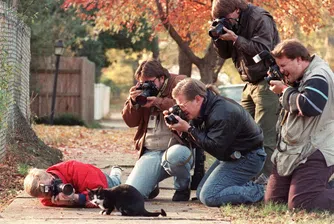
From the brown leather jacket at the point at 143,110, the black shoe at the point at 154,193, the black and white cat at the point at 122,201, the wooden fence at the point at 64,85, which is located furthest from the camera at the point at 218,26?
the wooden fence at the point at 64,85

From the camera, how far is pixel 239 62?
8789 mm

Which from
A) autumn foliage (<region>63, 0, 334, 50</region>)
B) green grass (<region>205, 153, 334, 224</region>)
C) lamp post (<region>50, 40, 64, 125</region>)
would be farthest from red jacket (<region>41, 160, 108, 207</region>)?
lamp post (<region>50, 40, 64, 125</region>)

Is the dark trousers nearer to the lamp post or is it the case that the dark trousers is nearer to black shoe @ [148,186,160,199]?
black shoe @ [148,186,160,199]

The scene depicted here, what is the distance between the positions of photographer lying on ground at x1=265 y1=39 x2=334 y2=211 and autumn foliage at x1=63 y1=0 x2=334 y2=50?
334 inches

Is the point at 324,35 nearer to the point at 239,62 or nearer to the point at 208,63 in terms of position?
the point at 208,63

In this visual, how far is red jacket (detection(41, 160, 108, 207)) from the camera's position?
7.50 m

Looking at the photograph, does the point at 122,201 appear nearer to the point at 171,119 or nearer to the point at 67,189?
the point at 67,189

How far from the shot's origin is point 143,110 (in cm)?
824

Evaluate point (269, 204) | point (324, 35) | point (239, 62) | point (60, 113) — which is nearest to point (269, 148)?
point (239, 62)

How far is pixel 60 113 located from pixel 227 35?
18950mm

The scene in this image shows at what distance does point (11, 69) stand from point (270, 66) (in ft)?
11.2

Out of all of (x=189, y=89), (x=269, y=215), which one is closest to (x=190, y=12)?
(x=189, y=89)

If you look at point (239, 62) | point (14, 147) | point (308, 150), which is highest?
point (239, 62)

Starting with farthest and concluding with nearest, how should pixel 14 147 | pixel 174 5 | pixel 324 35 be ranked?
pixel 324 35, pixel 174 5, pixel 14 147
